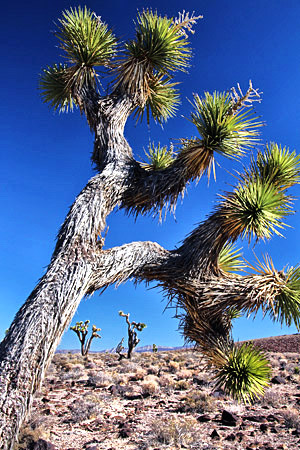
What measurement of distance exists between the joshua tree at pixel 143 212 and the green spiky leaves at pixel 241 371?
65 mm

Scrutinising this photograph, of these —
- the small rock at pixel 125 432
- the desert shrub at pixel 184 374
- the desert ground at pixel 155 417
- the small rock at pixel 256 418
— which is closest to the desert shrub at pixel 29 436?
the desert ground at pixel 155 417

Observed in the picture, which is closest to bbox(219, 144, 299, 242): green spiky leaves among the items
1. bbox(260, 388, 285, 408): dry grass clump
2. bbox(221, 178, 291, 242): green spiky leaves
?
A: bbox(221, 178, 291, 242): green spiky leaves

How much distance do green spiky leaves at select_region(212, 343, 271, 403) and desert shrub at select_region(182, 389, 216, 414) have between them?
5.74 metres

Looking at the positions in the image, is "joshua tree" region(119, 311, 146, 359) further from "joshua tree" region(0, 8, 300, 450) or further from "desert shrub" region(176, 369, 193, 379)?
"joshua tree" region(0, 8, 300, 450)

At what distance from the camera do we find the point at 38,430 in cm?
709

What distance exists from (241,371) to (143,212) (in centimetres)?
265

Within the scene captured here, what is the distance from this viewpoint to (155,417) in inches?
339

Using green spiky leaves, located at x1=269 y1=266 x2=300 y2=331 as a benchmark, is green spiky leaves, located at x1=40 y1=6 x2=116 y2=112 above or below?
above

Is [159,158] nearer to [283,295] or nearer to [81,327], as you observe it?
[283,295]

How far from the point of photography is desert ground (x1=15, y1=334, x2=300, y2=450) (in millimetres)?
6672

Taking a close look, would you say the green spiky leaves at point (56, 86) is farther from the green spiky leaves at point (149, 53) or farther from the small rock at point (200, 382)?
the small rock at point (200, 382)

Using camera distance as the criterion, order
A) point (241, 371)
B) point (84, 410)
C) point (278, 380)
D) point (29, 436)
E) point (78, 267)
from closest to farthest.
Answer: point (78, 267) → point (241, 371) → point (29, 436) → point (84, 410) → point (278, 380)

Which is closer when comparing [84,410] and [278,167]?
[278,167]

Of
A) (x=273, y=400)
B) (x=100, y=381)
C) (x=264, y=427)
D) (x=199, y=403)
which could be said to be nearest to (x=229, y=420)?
(x=264, y=427)
